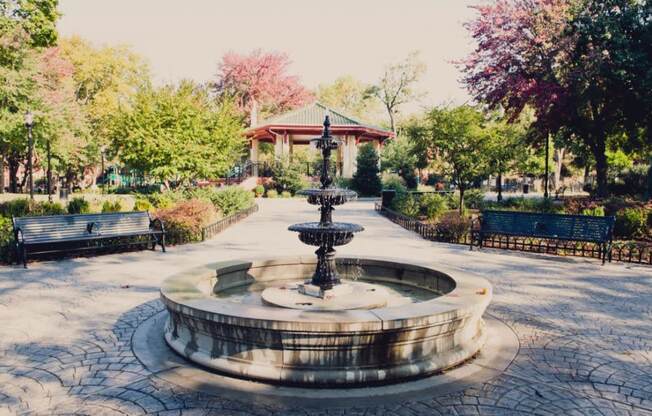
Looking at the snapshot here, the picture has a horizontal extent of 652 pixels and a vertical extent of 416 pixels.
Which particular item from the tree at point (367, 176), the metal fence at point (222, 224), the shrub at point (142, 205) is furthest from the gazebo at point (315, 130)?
the shrub at point (142, 205)

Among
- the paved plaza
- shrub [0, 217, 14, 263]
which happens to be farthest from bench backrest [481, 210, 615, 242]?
shrub [0, 217, 14, 263]

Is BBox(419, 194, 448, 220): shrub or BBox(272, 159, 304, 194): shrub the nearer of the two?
BBox(419, 194, 448, 220): shrub

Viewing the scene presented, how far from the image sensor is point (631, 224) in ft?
48.1

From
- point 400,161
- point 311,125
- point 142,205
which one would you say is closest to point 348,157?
point 311,125

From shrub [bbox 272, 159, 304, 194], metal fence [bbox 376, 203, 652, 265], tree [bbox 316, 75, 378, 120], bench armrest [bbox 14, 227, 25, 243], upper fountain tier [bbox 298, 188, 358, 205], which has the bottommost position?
metal fence [bbox 376, 203, 652, 265]

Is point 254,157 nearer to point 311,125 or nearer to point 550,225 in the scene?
point 311,125

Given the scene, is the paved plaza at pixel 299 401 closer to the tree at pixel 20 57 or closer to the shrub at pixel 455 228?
the shrub at pixel 455 228

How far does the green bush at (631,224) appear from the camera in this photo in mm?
14594

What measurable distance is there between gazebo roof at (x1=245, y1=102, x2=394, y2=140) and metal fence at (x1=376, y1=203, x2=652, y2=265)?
19671 millimetres

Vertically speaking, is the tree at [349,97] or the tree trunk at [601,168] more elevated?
the tree at [349,97]

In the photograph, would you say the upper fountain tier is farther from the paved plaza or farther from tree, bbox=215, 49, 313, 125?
tree, bbox=215, 49, 313, 125

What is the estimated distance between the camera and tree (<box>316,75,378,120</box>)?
76.6 meters

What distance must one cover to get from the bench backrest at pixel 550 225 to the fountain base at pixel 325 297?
21.5 ft

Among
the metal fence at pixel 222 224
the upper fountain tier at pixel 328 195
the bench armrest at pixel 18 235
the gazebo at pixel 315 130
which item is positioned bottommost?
the metal fence at pixel 222 224
